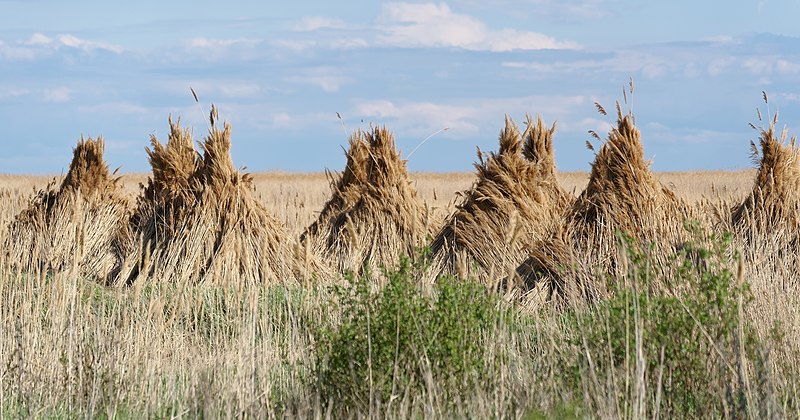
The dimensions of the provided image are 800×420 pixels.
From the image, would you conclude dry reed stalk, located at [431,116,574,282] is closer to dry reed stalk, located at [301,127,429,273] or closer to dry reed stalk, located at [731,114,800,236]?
dry reed stalk, located at [301,127,429,273]

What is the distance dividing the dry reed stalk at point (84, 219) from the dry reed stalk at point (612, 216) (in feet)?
17.5

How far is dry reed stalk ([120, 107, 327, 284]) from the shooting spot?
1111 cm

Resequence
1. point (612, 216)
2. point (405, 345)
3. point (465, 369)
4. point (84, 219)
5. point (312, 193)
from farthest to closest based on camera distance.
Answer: point (312, 193) → point (84, 219) → point (612, 216) → point (405, 345) → point (465, 369)

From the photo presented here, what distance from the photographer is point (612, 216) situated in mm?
9812

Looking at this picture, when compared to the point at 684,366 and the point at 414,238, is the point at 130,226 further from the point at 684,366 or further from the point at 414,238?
the point at 684,366

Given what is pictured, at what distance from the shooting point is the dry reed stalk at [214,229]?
11109 mm

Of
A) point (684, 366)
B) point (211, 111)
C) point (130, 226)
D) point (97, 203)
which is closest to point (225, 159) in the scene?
point (211, 111)

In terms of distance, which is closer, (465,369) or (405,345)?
(465,369)

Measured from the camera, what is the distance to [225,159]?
37.3 ft

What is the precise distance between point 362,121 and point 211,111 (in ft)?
7.42

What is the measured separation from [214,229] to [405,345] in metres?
5.89

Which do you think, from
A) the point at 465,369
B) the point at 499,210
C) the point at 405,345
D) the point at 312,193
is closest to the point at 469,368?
the point at 465,369

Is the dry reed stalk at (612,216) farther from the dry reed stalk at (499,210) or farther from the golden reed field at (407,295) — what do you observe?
the dry reed stalk at (499,210)

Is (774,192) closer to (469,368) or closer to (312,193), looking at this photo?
(469,368)
